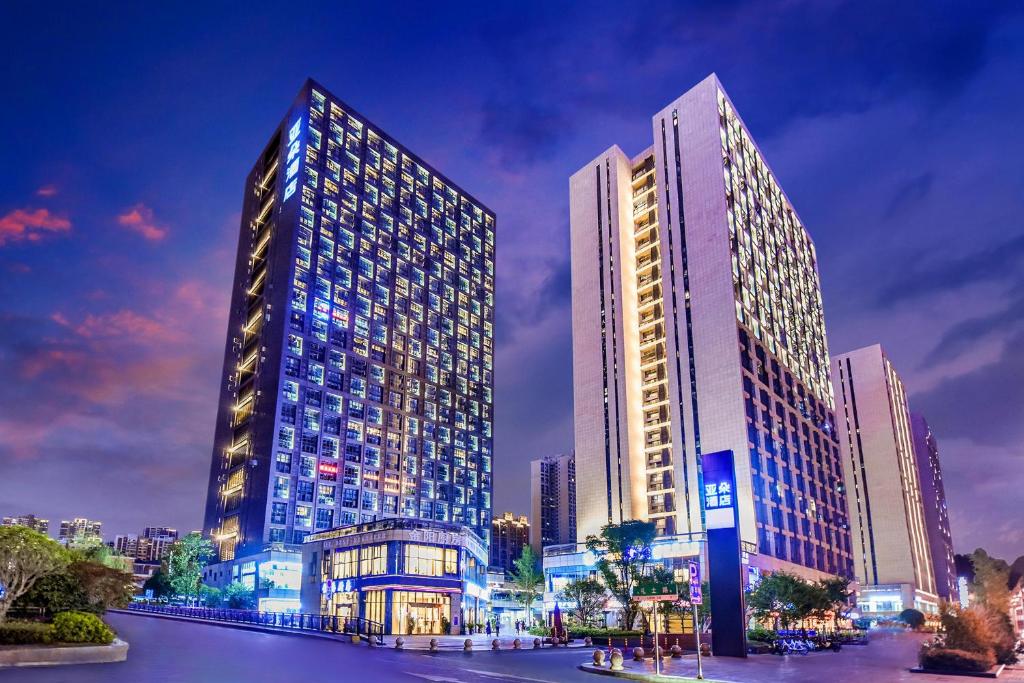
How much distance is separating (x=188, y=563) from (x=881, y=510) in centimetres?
15963

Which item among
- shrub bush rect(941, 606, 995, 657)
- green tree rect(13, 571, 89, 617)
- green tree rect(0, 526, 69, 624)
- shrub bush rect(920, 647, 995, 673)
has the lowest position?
shrub bush rect(920, 647, 995, 673)

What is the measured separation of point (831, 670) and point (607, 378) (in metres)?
89.7

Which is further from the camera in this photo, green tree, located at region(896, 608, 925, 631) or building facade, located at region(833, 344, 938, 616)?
building facade, located at region(833, 344, 938, 616)

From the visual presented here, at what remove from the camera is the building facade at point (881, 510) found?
176000 mm

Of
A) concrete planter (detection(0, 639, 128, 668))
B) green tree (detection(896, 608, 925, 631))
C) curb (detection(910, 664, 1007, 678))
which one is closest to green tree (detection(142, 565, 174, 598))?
concrete planter (detection(0, 639, 128, 668))

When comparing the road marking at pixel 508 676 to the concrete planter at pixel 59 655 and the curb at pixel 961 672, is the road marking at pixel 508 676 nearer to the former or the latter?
the concrete planter at pixel 59 655

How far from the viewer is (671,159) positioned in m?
130

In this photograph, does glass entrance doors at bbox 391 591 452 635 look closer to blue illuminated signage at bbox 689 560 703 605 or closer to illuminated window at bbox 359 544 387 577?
illuminated window at bbox 359 544 387 577

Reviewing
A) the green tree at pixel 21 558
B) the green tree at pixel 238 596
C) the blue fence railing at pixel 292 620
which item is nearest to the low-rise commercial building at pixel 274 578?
the green tree at pixel 238 596

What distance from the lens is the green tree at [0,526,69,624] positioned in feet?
96.2

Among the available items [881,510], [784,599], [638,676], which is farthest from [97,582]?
[881,510]

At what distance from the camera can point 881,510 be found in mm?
185000

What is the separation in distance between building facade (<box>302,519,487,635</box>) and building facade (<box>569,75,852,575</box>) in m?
37.1

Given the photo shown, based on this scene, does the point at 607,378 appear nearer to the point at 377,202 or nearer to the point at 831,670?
the point at 377,202
